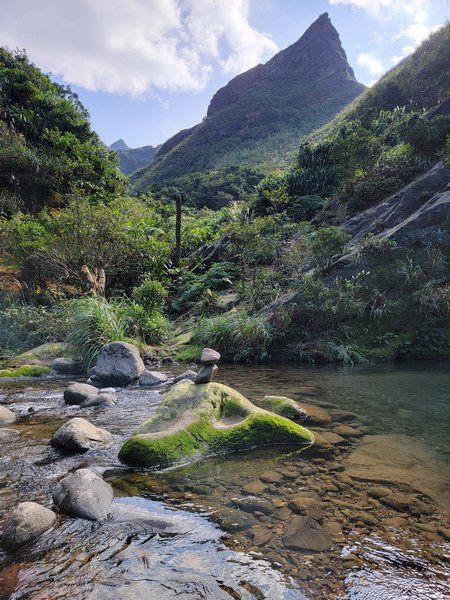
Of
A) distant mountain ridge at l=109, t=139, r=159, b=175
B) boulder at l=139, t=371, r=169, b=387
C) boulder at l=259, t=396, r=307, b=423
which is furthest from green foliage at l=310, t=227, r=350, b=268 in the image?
distant mountain ridge at l=109, t=139, r=159, b=175

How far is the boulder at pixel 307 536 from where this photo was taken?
262 centimetres

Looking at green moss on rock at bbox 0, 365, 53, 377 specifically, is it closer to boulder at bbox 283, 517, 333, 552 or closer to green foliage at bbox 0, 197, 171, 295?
green foliage at bbox 0, 197, 171, 295

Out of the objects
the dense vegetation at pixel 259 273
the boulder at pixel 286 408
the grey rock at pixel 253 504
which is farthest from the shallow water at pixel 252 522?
the dense vegetation at pixel 259 273

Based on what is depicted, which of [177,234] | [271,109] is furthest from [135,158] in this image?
[177,234]

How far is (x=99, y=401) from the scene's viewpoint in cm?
635

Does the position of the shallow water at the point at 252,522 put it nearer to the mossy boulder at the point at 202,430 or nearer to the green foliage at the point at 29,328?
the mossy boulder at the point at 202,430

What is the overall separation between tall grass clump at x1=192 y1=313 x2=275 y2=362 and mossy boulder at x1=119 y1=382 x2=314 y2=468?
5.23 metres

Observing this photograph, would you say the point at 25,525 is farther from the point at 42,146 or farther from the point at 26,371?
the point at 42,146

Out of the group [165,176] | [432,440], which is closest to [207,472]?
[432,440]

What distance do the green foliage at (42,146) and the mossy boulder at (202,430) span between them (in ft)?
58.1

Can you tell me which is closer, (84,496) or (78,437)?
(84,496)

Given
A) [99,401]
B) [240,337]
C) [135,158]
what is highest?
[135,158]

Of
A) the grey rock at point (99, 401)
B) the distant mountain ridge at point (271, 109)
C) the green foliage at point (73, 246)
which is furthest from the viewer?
the distant mountain ridge at point (271, 109)

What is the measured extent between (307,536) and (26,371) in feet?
25.5
